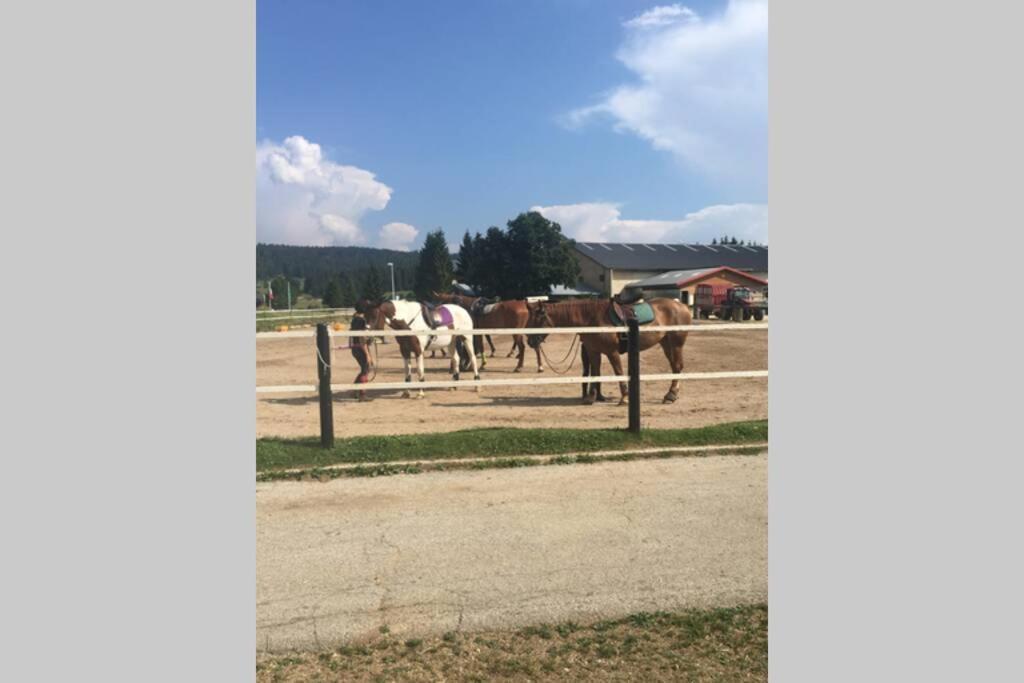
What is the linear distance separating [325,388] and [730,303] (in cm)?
2983

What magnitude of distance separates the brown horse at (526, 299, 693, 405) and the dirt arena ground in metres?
0.58

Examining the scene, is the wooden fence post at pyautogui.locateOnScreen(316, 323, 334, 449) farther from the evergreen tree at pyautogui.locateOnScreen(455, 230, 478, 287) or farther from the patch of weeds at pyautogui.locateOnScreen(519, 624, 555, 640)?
the evergreen tree at pyautogui.locateOnScreen(455, 230, 478, 287)

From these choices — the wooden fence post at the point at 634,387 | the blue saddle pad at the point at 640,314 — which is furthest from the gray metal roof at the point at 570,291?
the wooden fence post at the point at 634,387

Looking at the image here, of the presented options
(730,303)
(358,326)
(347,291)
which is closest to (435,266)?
(347,291)

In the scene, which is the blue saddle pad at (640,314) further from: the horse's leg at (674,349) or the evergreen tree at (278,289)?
the evergreen tree at (278,289)

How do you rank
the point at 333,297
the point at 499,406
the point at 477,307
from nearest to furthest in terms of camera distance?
the point at 499,406, the point at 477,307, the point at 333,297

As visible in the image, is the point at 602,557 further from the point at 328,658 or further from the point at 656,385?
the point at 656,385

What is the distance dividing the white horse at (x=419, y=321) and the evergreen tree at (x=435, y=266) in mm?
37752

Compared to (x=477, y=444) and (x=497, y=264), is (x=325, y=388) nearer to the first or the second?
(x=477, y=444)

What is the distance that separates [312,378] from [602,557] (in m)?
10.9

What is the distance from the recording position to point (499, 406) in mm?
10000

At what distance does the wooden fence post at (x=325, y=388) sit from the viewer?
20.4 ft

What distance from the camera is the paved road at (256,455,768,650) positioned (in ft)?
9.97

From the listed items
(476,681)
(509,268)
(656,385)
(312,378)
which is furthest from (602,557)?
(509,268)
